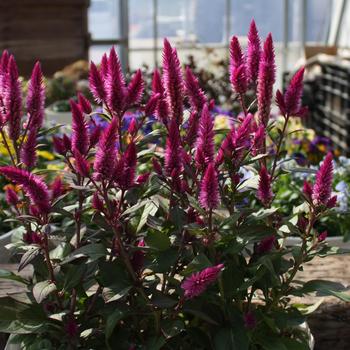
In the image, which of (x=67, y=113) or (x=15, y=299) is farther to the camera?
(x=67, y=113)

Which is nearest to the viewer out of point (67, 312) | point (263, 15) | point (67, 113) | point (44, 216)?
point (44, 216)

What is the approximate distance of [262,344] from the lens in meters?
1.72

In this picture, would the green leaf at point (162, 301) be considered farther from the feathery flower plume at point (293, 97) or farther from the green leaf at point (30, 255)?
the feathery flower plume at point (293, 97)

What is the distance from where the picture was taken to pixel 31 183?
142 cm

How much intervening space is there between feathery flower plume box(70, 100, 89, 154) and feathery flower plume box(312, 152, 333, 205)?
0.46 m

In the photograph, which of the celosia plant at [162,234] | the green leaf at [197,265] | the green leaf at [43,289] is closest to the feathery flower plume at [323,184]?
the celosia plant at [162,234]

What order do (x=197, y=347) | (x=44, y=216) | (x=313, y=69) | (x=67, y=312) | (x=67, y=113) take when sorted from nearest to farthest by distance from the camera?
1. (x=44, y=216)
2. (x=67, y=312)
3. (x=197, y=347)
4. (x=67, y=113)
5. (x=313, y=69)

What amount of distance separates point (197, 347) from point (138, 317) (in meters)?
0.16

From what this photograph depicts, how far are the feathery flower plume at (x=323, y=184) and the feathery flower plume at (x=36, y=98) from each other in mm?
585

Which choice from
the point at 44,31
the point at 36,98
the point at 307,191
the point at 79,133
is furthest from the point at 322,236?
the point at 44,31

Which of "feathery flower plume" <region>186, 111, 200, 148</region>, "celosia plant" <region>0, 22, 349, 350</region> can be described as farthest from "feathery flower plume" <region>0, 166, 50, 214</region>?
"feathery flower plume" <region>186, 111, 200, 148</region>

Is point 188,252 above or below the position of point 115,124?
below

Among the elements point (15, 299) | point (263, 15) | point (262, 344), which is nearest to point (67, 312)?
point (15, 299)

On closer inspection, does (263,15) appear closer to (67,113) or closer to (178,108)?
(67,113)
